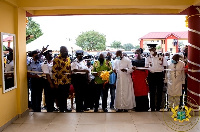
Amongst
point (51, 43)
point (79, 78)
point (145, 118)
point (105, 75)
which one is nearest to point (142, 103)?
point (145, 118)

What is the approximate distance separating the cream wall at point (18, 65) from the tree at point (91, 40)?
4412cm

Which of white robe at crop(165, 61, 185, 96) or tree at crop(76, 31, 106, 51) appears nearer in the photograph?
Result: white robe at crop(165, 61, 185, 96)

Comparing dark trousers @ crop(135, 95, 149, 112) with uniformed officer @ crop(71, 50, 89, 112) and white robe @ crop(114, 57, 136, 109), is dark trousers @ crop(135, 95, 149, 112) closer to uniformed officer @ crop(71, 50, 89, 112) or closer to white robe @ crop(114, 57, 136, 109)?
white robe @ crop(114, 57, 136, 109)

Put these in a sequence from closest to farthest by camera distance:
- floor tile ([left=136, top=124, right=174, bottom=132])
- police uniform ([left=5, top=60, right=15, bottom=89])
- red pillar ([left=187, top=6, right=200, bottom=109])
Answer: floor tile ([left=136, top=124, right=174, bottom=132]) < police uniform ([left=5, top=60, right=15, bottom=89]) < red pillar ([left=187, top=6, right=200, bottom=109])

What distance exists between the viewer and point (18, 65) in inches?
246

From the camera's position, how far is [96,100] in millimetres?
6930

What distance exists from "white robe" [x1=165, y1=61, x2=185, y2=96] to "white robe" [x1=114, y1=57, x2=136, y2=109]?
3.61 ft

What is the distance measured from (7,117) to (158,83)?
405 centimetres

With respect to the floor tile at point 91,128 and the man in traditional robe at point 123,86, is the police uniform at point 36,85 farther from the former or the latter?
the man in traditional robe at point 123,86

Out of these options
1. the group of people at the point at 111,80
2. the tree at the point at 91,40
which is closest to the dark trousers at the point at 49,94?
the group of people at the point at 111,80

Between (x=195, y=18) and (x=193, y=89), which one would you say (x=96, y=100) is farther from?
(x=195, y=18)

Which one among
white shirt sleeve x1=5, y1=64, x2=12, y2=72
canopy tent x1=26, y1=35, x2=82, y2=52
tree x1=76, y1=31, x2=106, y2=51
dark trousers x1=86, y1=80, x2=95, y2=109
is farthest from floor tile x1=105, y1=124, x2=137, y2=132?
tree x1=76, y1=31, x2=106, y2=51

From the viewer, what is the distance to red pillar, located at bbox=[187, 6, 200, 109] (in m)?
6.36

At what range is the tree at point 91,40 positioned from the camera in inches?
2008
